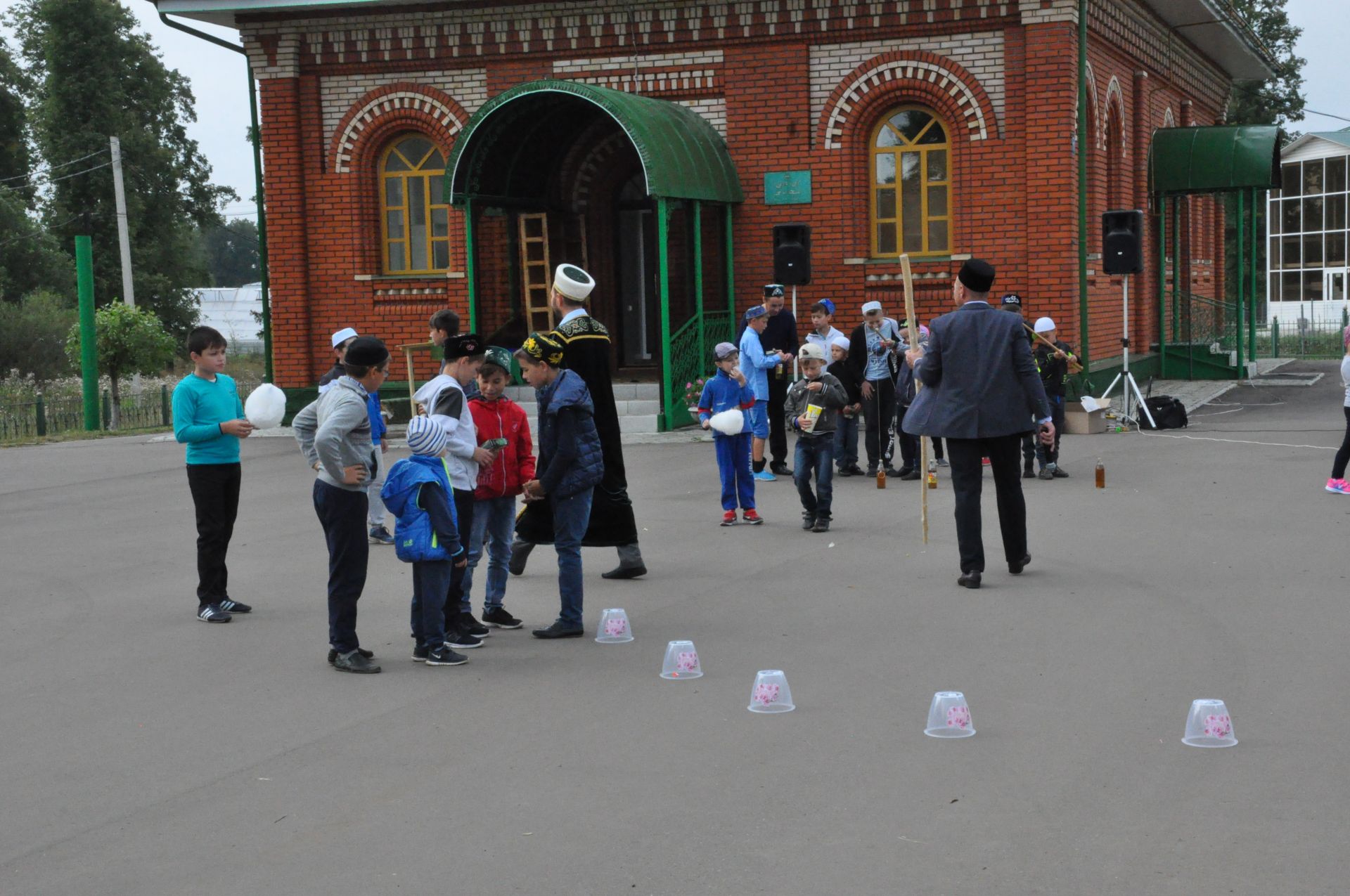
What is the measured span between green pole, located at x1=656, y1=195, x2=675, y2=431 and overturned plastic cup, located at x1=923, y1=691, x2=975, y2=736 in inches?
528

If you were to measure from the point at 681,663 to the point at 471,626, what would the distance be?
4.86ft

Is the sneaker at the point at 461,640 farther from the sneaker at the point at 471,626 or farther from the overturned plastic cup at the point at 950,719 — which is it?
the overturned plastic cup at the point at 950,719

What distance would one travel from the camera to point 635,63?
21.9 meters

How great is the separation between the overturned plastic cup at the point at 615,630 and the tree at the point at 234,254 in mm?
111593

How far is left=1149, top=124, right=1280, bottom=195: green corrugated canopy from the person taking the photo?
2531 centimetres

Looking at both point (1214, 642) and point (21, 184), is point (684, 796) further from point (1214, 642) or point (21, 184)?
point (21, 184)

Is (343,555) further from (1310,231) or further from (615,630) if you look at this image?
(1310,231)

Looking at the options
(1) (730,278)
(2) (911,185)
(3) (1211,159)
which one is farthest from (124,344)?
(3) (1211,159)

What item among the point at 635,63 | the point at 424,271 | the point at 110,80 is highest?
the point at 110,80

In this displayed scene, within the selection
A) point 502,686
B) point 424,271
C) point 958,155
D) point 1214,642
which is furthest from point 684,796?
point 424,271

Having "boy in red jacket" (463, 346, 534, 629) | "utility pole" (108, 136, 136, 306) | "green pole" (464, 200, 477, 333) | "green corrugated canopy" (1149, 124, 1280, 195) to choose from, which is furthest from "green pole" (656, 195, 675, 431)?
"utility pole" (108, 136, 136, 306)

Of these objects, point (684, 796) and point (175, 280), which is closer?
point (684, 796)

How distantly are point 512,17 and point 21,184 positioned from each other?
38.5 metres

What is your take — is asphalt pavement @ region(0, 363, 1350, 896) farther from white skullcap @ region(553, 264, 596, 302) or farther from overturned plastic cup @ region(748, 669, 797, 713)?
white skullcap @ region(553, 264, 596, 302)
